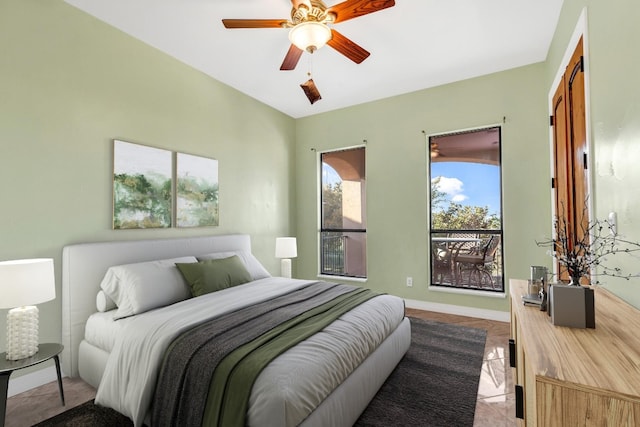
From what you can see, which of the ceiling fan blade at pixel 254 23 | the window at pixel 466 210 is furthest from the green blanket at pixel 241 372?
the window at pixel 466 210

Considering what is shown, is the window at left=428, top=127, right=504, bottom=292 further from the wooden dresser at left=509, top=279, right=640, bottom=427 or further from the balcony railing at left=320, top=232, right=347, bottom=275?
the wooden dresser at left=509, top=279, right=640, bottom=427

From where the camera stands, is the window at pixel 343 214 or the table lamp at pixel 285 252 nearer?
the table lamp at pixel 285 252

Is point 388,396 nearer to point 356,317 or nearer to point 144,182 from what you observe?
point 356,317

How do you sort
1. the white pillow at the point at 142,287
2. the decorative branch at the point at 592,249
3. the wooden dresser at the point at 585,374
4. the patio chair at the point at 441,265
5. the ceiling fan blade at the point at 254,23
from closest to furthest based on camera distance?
the wooden dresser at the point at 585,374 < the decorative branch at the point at 592,249 < the ceiling fan blade at the point at 254,23 < the white pillow at the point at 142,287 < the patio chair at the point at 441,265

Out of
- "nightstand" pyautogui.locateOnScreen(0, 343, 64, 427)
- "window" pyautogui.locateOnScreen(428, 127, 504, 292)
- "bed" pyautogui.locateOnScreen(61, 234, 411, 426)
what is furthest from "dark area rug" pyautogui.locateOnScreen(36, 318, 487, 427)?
"window" pyautogui.locateOnScreen(428, 127, 504, 292)

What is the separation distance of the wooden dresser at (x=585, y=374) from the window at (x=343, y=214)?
366 centimetres

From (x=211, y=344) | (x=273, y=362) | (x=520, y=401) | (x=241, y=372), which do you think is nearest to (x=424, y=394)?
(x=520, y=401)

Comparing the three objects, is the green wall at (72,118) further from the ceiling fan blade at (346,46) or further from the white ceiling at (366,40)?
the ceiling fan blade at (346,46)

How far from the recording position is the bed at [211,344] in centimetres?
147

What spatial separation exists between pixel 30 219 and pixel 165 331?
1.49 m

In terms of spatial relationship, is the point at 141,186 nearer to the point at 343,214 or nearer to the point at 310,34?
the point at 310,34

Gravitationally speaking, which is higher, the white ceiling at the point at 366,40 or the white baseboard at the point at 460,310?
the white ceiling at the point at 366,40

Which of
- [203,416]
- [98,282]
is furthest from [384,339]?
[98,282]

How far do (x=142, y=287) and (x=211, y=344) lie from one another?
3.54 ft
